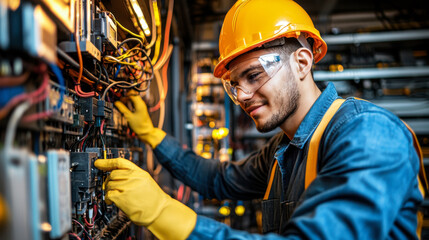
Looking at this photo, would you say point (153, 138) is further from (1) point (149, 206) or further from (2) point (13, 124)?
(2) point (13, 124)

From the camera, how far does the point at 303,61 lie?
1.29m

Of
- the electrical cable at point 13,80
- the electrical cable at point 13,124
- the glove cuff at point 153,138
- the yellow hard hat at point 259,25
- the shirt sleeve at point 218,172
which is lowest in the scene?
the shirt sleeve at point 218,172

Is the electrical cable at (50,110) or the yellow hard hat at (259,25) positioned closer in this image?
the electrical cable at (50,110)

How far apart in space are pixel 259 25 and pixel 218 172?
0.89 m

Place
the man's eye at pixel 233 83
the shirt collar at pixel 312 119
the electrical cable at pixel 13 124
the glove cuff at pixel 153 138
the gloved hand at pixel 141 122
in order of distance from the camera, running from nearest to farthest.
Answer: the electrical cable at pixel 13 124 < the shirt collar at pixel 312 119 < the man's eye at pixel 233 83 < the gloved hand at pixel 141 122 < the glove cuff at pixel 153 138

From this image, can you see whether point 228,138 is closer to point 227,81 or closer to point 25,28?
point 227,81

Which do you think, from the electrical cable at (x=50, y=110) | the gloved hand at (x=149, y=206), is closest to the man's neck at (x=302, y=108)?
the gloved hand at (x=149, y=206)

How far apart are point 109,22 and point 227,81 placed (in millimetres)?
598

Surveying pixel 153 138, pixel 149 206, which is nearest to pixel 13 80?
pixel 149 206

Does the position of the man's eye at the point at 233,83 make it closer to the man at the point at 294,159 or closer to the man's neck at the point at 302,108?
the man at the point at 294,159

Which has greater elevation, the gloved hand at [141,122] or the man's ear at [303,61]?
the man's ear at [303,61]

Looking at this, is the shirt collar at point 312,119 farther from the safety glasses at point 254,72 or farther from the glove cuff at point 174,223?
the glove cuff at point 174,223

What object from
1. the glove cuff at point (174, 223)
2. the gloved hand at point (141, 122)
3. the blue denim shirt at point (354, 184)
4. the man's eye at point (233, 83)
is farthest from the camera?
the gloved hand at point (141, 122)

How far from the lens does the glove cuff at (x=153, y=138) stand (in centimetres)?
169
